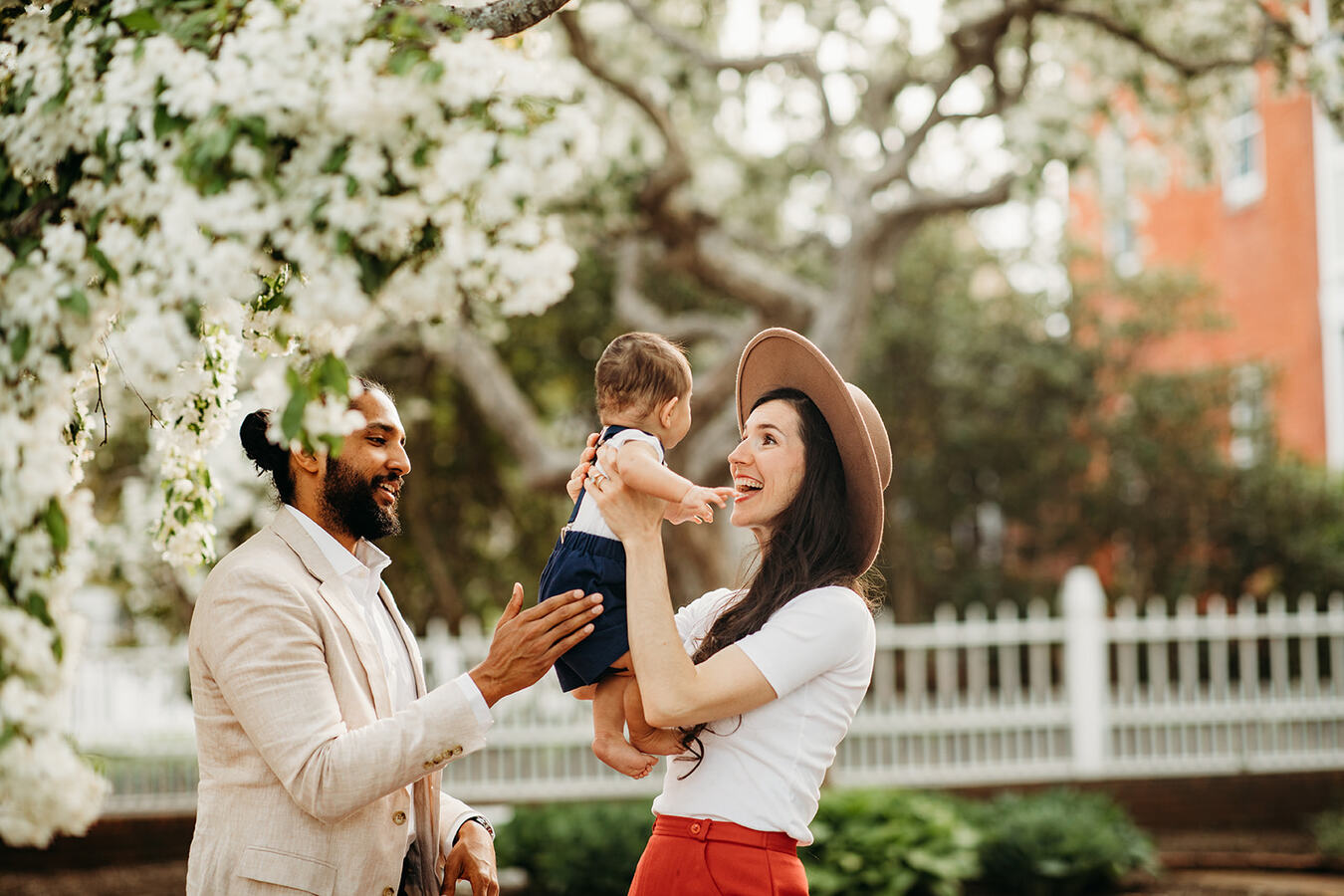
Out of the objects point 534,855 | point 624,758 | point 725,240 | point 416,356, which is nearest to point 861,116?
point 725,240

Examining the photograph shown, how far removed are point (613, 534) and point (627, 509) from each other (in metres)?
0.14

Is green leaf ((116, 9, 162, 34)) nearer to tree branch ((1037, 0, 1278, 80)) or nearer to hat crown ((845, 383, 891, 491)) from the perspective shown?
hat crown ((845, 383, 891, 491))

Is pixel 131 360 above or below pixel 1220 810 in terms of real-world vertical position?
above

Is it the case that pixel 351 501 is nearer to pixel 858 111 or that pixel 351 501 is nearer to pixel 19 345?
pixel 19 345

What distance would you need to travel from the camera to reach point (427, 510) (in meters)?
13.6

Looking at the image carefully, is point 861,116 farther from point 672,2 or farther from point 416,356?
point 416,356

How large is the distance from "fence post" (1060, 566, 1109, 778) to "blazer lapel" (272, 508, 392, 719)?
8.43 m

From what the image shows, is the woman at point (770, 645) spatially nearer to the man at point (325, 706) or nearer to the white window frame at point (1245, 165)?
the man at point (325, 706)

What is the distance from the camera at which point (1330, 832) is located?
9.00 m

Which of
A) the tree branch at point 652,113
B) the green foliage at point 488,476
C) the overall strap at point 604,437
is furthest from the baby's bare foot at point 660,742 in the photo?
the green foliage at point 488,476

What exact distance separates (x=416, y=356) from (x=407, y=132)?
10866 mm

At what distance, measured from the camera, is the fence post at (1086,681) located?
1010 cm

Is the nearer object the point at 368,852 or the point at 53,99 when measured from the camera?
the point at 53,99

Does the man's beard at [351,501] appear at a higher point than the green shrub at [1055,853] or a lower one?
higher
